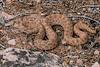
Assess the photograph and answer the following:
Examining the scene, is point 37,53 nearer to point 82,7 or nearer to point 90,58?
point 90,58

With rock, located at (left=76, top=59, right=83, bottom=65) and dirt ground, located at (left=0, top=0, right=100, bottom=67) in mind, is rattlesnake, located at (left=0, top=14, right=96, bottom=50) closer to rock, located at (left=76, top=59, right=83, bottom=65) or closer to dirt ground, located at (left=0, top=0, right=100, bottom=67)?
dirt ground, located at (left=0, top=0, right=100, bottom=67)

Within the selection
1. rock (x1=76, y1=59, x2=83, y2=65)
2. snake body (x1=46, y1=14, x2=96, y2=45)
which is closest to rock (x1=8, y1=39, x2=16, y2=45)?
snake body (x1=46, y1=14, x2=96, y2=45)

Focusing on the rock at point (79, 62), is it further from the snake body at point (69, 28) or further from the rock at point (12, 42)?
the rock at point (12, 42)

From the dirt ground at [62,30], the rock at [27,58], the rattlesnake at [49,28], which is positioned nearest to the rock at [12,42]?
the dirt ground at [62,30]

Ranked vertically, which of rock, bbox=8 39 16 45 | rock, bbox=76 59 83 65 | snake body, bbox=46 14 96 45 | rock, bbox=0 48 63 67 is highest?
snake body, bbox=46 14 96 45

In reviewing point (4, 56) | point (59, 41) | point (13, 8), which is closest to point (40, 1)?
point (13, 8)

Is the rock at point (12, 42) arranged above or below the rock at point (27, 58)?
above
